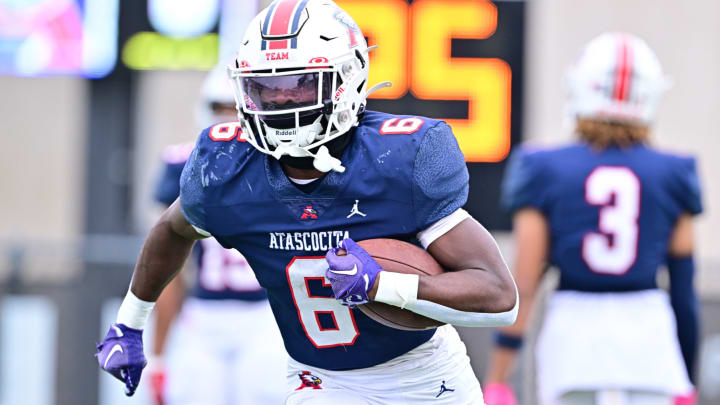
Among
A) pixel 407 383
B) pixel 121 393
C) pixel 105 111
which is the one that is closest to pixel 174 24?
pixel 105 111

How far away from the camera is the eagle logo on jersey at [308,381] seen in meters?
2.75

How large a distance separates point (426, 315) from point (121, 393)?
3919 millimetres

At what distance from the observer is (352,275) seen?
2.37 m

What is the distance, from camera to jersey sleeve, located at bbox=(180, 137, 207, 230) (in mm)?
2660

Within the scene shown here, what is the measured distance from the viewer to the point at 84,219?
7.18m

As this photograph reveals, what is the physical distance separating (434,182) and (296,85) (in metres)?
0.39

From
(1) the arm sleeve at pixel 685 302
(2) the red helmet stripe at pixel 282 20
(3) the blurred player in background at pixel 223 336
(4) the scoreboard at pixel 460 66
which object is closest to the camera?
(2) the red helmet stripe at pixel 282 20

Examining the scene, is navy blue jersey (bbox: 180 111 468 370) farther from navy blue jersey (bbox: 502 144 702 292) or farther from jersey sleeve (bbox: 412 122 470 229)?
navy blue jersey (bbox: 502 144 702 292)

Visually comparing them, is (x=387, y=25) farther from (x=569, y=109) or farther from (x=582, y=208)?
(x=582, y=208)

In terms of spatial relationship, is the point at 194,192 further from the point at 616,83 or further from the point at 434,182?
the point at 616,83

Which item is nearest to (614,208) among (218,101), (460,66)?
(218,101)

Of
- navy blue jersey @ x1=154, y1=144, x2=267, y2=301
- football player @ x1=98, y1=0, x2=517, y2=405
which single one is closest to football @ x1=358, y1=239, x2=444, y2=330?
football player @ x1=98, y1=0, x2=517, y2=405

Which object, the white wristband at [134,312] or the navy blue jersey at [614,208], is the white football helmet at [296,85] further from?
the navy blue jersey at [614,208]

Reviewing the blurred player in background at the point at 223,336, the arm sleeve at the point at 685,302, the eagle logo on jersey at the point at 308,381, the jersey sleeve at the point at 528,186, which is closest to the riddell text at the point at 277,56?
the eagle logo on jersey at the point at 308,381
